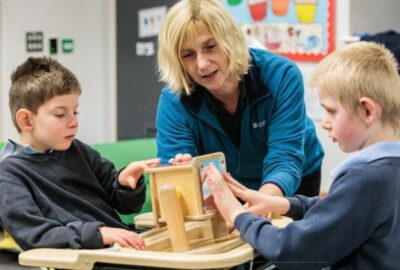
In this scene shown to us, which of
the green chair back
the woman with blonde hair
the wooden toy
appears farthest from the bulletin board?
the wooden toy

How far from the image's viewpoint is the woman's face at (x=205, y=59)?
1.79 metres

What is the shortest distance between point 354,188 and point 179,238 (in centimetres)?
41

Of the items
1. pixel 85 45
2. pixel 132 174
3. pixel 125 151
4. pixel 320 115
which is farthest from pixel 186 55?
pixel 85 45

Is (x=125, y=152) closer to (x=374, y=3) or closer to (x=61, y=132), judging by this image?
(x=61, y=132)

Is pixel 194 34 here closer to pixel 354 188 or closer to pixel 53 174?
pixel 53 174

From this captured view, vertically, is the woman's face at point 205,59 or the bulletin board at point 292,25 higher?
the bulletin board at point 292,25

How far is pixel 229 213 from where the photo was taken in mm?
1430

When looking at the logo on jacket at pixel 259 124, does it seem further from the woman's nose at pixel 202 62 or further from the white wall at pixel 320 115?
the white wall at pixel 320 115

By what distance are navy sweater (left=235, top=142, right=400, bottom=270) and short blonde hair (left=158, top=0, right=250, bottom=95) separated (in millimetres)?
622

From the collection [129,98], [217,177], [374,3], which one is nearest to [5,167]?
[217,177]

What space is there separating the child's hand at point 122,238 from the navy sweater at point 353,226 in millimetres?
269

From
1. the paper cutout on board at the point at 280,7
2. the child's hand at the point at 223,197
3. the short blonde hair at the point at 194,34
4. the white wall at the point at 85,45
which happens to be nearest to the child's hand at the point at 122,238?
the child's hand at the point at 223,197

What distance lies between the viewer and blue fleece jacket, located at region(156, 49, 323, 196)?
1.89 metres

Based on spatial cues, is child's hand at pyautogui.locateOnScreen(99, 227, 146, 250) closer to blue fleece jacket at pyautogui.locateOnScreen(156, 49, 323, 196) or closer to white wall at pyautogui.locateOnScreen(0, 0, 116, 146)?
blue fleece jacket at pyautogui.locateOnScreen(156, 49, 323, 196)
